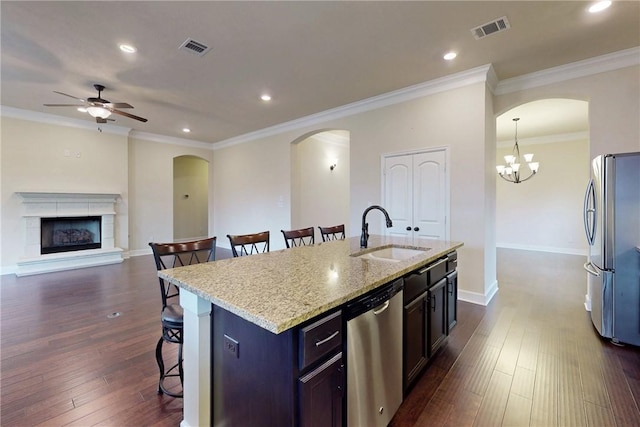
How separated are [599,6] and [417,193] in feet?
8.07

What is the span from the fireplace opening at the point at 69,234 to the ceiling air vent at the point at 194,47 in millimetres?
4855

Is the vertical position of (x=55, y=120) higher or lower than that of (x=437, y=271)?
higher

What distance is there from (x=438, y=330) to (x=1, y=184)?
24.4 feet

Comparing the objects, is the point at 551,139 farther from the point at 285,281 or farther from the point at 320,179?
the point at 285,281

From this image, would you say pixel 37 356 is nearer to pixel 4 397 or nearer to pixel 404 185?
pixel 4 397

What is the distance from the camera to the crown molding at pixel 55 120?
499 cm

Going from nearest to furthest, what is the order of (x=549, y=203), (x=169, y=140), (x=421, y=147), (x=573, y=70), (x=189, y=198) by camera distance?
1. (x=573, y=70)
2. (x=421, y=147)
3. (x=549, y=203)
4. (x=169, y=140)
5. (x=189, y=198)

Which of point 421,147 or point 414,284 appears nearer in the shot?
point 414,284

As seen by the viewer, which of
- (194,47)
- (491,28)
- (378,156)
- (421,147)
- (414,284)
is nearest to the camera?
(414,284)

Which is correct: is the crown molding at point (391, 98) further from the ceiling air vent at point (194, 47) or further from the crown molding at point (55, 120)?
the crown molding at point (55, 120)

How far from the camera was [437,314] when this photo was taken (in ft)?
7.29

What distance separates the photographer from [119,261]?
19.4 ft

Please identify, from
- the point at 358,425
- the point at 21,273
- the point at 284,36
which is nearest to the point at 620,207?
the point at 358,425

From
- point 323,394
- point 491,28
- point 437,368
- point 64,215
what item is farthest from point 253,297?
point 64,215
